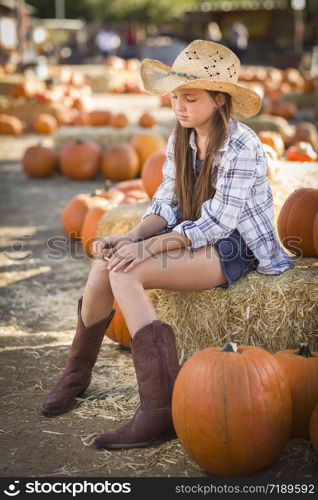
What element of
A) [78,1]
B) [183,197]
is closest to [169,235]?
[183,197]

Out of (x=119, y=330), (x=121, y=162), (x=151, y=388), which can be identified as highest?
(x=121, y=162)

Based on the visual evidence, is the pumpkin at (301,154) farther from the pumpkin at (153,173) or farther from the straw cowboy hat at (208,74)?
the straw cowboy hat at (208,74)

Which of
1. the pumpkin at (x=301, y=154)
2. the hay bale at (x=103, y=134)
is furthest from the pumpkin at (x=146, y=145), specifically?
the pumpkin at (x=301, y=154)

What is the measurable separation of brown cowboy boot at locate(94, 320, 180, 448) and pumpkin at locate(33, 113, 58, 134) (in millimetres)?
9924

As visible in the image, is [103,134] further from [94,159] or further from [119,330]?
[119,330]

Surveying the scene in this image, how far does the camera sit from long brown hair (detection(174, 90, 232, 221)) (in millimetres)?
3244

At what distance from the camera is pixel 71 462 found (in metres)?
2.72

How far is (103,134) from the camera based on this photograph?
30.7ft

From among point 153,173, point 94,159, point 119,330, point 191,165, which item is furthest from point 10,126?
point 191,165

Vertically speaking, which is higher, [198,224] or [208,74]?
[208,74]

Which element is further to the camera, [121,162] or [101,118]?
[101,118]

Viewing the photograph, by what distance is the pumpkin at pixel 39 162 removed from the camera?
870 centimetres

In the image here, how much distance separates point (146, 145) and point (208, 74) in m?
5.28

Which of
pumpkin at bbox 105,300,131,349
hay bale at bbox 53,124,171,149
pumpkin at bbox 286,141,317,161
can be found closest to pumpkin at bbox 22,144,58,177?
hay bale at bbox 53,124,171,149
